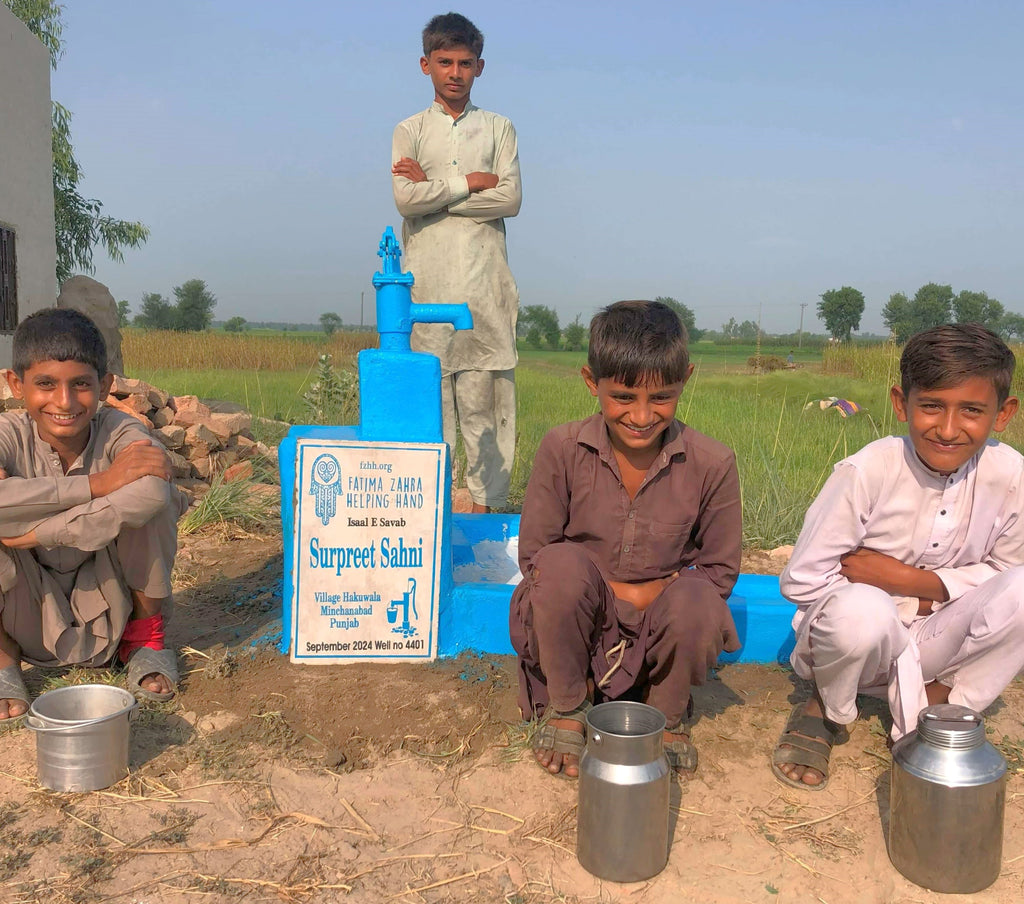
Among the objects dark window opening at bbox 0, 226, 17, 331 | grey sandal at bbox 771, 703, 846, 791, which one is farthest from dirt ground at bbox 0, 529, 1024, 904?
dark window opening at bbox 0, 226, 17, 331

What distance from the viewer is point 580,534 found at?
91.2 inches

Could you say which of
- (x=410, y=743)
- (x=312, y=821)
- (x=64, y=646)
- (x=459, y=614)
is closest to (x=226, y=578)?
(x=64, y=646)

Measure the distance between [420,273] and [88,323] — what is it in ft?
5.40

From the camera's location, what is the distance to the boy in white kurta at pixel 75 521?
7.65 feet

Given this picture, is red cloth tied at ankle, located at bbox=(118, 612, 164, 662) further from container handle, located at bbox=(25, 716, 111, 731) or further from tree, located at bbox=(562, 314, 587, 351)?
tree, located at bbox=(562, 314, 587, 351)

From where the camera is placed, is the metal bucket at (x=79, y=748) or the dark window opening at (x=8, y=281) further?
the dark window opening at (x=8, y=281)

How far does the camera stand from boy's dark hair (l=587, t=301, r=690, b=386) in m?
2.11

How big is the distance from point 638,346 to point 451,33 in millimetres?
2239

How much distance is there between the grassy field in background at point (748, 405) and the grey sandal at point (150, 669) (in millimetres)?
1525

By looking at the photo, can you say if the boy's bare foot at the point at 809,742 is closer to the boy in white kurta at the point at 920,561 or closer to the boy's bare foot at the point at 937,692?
the boy in white kurta at the point at 920,561

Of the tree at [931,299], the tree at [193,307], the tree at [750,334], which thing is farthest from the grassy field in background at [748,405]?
the tree at [193,307]

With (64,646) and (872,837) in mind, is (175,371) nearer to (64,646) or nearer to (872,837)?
(64,646)

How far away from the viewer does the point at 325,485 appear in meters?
2.65

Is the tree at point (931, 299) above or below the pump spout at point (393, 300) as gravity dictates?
above
